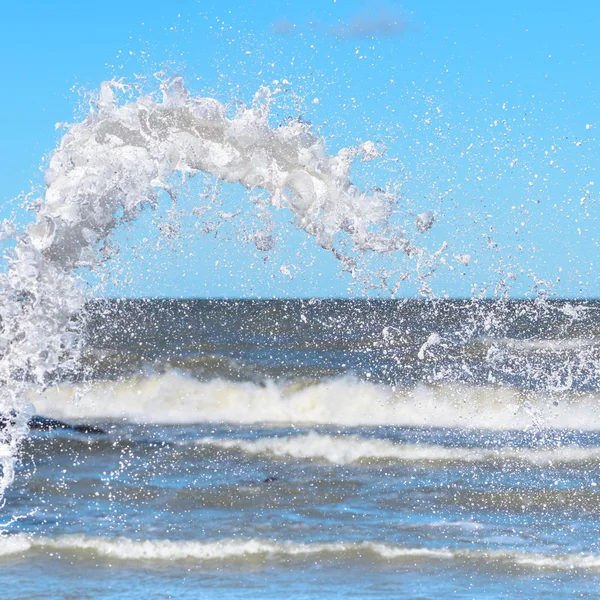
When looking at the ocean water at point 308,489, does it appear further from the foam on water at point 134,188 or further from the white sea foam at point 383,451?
the foam on water at point 134,188

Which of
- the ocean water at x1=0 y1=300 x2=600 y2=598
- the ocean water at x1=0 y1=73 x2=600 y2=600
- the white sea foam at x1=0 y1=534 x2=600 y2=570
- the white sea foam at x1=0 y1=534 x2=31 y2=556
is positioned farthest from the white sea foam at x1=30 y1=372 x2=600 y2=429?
the white sea foam at x1=0 y1=534 x2=31 y2=556

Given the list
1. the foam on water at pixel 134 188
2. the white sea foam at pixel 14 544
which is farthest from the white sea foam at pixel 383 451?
the foam on water at pixel 134 188

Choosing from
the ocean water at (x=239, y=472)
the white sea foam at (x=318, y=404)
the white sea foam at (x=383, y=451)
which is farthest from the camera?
the white sea foam at (x=318, y=404)

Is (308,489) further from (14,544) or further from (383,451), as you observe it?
(14,544)

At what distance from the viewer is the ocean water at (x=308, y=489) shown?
7871 mm

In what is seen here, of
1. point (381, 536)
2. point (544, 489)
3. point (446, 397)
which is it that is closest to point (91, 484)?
point (381, 536)

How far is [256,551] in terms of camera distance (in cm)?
852

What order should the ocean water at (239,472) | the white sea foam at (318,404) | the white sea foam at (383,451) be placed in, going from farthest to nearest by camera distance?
the white sea foam at (318,404) → the white sea foam at (383,451) → the ocean water at (239,472)

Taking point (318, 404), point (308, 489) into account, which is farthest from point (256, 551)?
point (318, 404)

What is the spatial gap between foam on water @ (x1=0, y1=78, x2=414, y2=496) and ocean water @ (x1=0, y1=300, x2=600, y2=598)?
69cm

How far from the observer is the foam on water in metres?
7.88

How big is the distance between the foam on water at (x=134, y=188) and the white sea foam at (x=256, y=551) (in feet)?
3.16

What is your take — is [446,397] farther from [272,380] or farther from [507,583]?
[507,583]

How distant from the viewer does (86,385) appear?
81.9 ft
